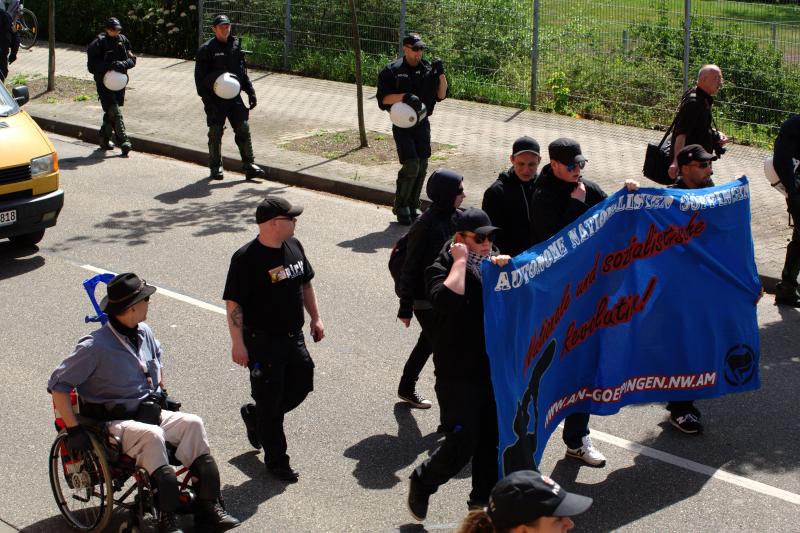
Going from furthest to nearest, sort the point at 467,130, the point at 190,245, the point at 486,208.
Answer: the point at 467,130 → the point at 190,245 → the point at 486,208

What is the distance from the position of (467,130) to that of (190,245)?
628 cm

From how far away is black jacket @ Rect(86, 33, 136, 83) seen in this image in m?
15.9

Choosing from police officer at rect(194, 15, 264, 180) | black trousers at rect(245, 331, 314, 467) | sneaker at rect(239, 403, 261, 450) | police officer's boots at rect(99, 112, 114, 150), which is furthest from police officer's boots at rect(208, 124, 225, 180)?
black trousers at rect(245, 331, 314, 467)

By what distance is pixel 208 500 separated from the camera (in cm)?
601

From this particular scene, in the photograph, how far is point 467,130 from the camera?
17.0 m

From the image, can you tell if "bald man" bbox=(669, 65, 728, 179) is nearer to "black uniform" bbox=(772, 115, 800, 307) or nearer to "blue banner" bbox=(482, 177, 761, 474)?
"black uniform" bbox=(772, 115, 800, 307)

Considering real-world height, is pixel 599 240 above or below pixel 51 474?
above

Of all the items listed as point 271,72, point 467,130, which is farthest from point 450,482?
point 271,72

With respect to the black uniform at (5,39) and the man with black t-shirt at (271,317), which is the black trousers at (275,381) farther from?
the black uniform at (5,39)

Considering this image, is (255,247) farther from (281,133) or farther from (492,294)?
(281,133)

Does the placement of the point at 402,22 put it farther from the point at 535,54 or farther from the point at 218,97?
the point at 218,97

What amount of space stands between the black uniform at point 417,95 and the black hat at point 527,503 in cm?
877

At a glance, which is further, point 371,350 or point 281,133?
point 281,133

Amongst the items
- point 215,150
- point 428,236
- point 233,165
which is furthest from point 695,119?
point 233,165
